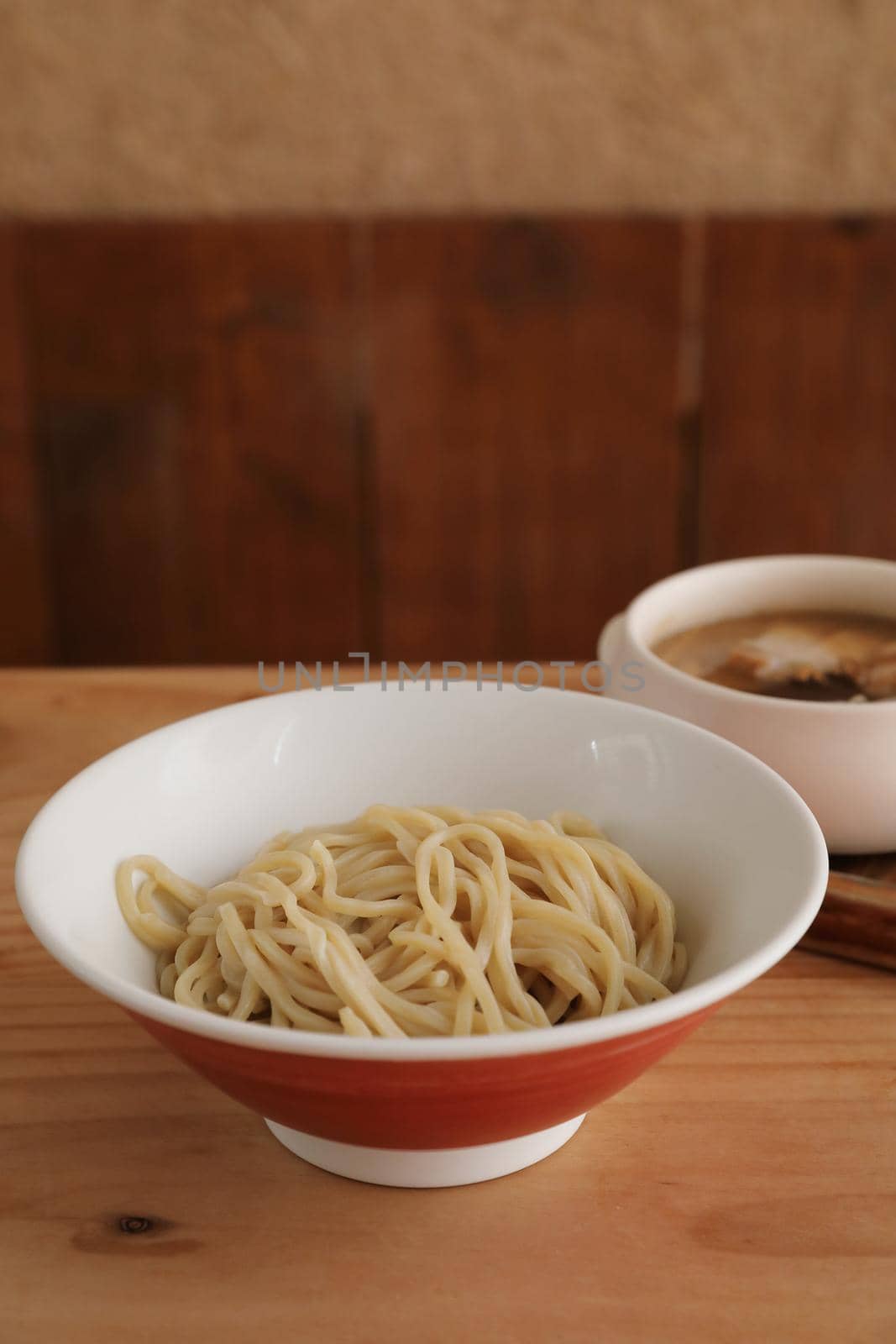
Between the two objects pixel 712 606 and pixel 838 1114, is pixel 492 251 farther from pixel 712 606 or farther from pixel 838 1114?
pixel 838 1114

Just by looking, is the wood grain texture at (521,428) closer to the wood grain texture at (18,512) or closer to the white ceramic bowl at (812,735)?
the wood grain texture at (18,512)

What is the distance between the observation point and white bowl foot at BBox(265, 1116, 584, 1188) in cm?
58

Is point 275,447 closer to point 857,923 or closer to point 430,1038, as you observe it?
point 857,923

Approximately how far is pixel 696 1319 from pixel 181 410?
1.79 metres

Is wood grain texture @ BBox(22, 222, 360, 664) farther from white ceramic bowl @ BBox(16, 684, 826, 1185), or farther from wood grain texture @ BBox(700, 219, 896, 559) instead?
white ceramic bowl @ BBox(16, 684, 826, 1185)

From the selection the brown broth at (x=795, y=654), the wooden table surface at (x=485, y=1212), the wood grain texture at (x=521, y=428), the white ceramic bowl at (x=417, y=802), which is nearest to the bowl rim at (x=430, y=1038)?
the white ceramic bowl at (x=417, y=802)

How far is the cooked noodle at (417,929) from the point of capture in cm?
61

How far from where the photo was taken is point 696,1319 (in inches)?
20.5

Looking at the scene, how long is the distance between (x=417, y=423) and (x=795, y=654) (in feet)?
4.09

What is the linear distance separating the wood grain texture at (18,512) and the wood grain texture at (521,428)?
1.85 ft

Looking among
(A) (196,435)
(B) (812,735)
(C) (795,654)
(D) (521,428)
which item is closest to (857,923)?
(B) (812,735)

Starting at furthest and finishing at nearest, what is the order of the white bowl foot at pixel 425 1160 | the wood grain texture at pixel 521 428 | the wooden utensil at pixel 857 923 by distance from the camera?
the wood grain texture at pixel 521 428 → the wooden utensil at pixel 857 923 → the white bowl foot at pixel 425 1160

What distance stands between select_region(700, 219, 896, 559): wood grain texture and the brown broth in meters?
1.13

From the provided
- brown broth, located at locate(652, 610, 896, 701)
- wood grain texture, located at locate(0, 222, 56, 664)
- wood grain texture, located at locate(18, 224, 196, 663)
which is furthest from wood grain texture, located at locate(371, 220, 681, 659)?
brown broth, located at locate(652, 610, 896, 701)
